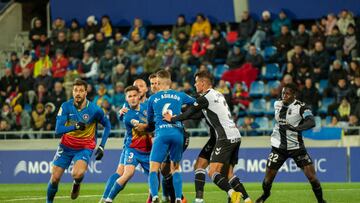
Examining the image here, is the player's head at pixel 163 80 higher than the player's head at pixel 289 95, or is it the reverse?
the player's head at pixel 163 80

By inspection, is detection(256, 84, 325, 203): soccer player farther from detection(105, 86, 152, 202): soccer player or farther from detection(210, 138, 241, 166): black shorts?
detection(105, 86, 152, 202): soccer player

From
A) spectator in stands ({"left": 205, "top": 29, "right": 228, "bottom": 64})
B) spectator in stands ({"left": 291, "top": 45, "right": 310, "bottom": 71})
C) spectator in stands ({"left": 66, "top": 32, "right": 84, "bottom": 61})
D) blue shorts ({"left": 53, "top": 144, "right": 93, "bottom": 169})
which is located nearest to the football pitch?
blue shorts ({"left": 53, "top": 144, "right": 93, "bottom": 169})

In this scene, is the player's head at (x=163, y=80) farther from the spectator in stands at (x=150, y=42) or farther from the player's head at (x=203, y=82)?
the spectator in stands at (x=150, y=42)

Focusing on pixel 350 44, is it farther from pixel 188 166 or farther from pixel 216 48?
pixel 188 166

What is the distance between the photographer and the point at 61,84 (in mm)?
25656

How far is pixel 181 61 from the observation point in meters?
25.4

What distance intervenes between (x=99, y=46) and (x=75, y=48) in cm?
87

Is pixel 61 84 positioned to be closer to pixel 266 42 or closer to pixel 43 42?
pixel 43 42

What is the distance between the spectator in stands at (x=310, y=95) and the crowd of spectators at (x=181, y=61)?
27 mm

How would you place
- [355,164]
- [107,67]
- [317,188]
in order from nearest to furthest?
[317,188]
[355,164]
[107,67]

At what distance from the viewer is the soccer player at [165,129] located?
1262cm

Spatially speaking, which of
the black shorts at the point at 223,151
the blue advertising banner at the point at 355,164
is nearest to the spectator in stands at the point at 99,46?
the blue advertising banner at the point at 355,164

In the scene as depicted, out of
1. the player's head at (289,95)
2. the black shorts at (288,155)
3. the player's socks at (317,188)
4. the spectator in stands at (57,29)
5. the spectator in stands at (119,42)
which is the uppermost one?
the spectator in stands at (57,29)

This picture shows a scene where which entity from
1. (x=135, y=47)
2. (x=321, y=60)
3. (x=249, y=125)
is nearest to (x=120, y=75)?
(x=135, y=47)
